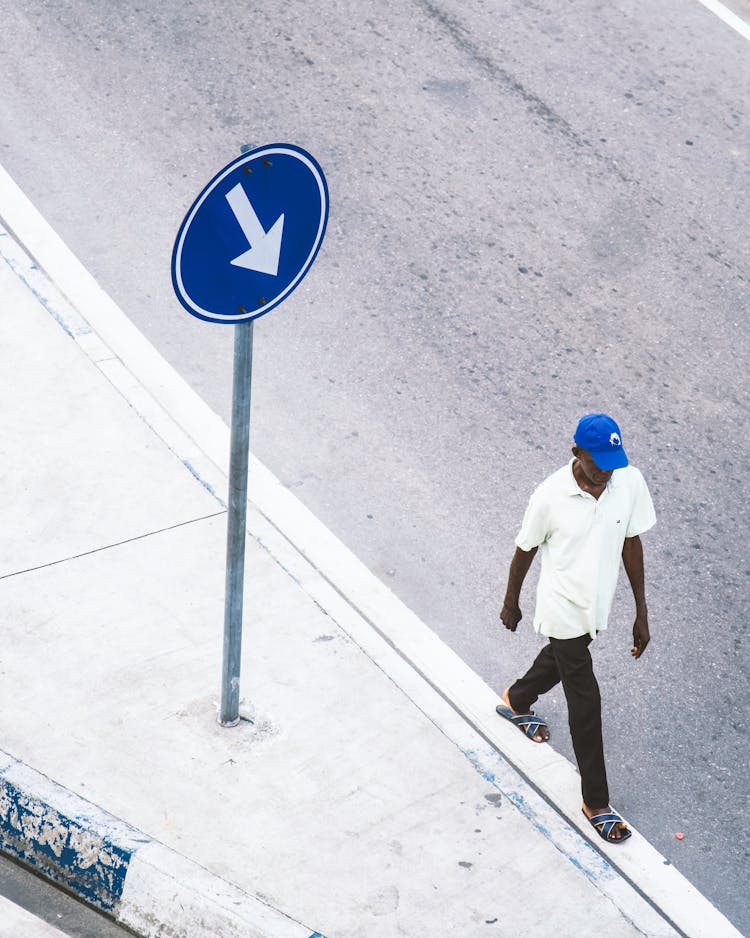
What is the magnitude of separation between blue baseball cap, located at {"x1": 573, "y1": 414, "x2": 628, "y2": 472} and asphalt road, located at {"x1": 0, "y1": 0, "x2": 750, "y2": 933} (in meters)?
1.36

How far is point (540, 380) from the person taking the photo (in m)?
7.43

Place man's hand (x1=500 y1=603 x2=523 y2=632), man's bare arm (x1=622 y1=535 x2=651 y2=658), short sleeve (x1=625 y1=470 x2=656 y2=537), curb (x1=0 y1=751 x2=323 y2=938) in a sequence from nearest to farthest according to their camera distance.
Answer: curb (x1=0 y1=751 x2=323 y2=938)
short sleeve (x1=625 y1=470 x2=656 y2=537)
man's bare arm (x1=622 y1=535 x2=651 y2=658)
man's hand (x1=500 y1=603 x2=523 y2=632)

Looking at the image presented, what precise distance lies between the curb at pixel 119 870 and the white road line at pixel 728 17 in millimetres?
8787

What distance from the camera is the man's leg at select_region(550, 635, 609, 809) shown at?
4.99m

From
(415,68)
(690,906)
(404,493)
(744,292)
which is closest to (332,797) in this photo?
(690,906)

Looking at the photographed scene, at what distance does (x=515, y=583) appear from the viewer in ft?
16.9

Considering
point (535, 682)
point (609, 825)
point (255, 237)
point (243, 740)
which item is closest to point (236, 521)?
point (243, 740)

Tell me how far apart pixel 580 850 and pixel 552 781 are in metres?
0.38

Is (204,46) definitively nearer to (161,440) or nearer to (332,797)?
(161,440)

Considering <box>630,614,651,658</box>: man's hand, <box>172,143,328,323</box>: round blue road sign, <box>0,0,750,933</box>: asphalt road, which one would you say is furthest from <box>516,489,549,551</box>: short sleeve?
<box>172,143,328,323</box>: round blue road sign

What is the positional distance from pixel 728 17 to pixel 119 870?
924cm

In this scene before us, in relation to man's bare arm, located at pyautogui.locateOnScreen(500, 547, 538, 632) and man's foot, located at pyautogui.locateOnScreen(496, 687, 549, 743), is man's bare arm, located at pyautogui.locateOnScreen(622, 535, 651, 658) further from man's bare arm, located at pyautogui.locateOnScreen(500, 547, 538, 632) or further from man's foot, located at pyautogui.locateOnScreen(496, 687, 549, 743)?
man's foot, located at pyautogui.locateOnScreen(496, 687, 549, 743)

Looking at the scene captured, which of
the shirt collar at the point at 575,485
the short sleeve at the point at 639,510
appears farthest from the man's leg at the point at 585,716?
the shirt collar at the point at 575,485

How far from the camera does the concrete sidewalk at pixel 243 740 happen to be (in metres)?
4.57
